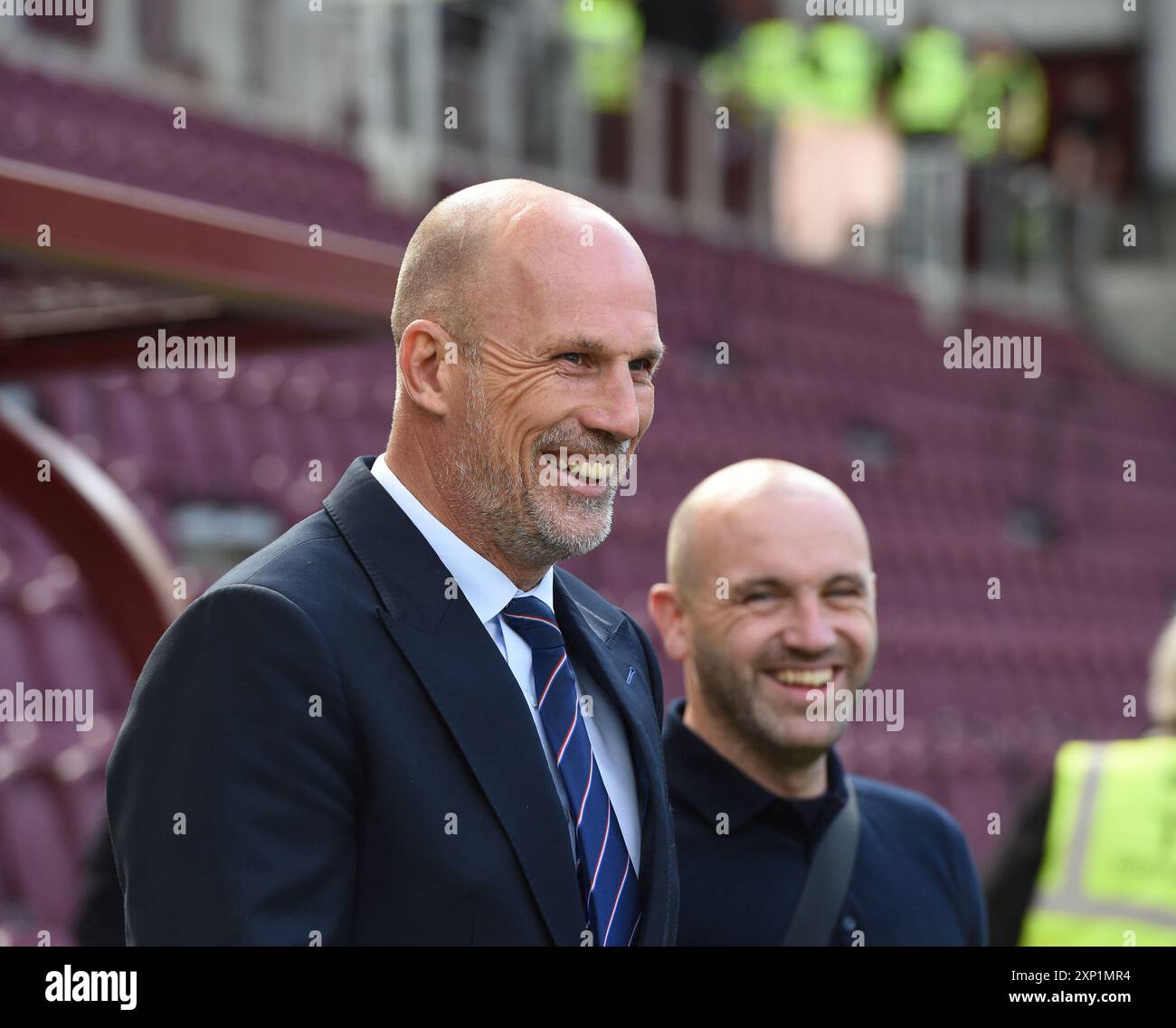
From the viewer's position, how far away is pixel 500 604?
60.3 inches

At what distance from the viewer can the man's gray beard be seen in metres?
1.49

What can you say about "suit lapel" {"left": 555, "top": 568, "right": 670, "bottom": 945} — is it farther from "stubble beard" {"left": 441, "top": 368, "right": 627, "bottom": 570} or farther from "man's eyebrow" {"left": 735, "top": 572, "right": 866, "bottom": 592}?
"man's eyebrow" {"left": 735, "top": 572, "right": 866, "bottom": 592}

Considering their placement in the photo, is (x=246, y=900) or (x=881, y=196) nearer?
(x=246, y=900)

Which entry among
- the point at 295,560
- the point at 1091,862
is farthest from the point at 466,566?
the point at 1091,862

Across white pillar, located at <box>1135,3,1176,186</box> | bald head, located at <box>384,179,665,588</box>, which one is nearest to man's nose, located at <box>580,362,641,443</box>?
bald head, located at <box>384,179,665,588</box>

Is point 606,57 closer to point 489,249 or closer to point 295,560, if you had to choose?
point 489,249

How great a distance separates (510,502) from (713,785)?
79cm

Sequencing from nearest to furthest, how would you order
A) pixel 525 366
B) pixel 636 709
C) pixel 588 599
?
pixel 525 366 → pixel 636 709 → pixel 588 599

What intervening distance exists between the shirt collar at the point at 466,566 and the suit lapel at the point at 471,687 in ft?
0.05

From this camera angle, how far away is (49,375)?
307 cm
